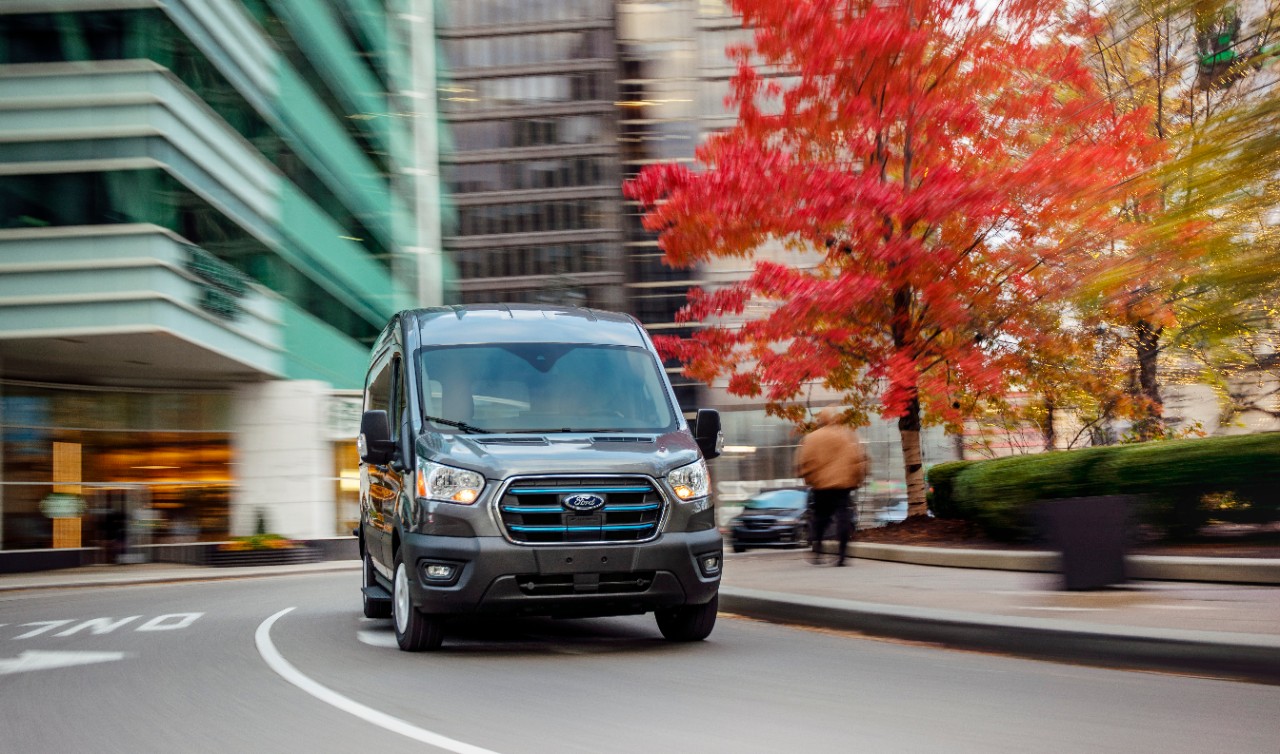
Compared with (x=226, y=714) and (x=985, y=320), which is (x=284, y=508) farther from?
(x=226, y=714)

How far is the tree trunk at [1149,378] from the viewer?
70.1ft

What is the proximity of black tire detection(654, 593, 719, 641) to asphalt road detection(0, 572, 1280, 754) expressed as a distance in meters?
0.12

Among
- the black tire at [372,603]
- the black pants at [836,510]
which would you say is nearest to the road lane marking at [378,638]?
the black tire at [372,603]

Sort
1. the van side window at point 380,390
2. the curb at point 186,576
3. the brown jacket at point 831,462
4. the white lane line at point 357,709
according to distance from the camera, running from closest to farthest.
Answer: the white lane line at point 357,709 < the van side window at point 380,390 < the brown jacket at point 831,462 < the curb at point 186,576

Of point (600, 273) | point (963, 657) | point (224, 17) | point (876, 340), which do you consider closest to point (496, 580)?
point (963, 657)

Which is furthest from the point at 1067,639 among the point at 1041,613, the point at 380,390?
the point at 380,390

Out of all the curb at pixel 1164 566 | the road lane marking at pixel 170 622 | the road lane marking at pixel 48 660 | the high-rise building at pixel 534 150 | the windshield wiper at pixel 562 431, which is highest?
the high-rise building at pixel 534 150

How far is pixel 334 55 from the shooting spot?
4362cm

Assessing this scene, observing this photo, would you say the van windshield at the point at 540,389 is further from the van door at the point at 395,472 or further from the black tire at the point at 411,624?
the black tire at the point at 411,624

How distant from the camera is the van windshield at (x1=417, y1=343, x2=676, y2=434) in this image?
32.5 feet

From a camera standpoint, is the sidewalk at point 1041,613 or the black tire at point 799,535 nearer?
the sidewalk at point 1041,613

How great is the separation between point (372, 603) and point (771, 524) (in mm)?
18845

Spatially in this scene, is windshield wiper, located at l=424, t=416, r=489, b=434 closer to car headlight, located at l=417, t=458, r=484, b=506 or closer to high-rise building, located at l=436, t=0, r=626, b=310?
car headlight, located at l=417, t=458, r=484, b=506

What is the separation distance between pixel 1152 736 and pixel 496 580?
14.0 ft
